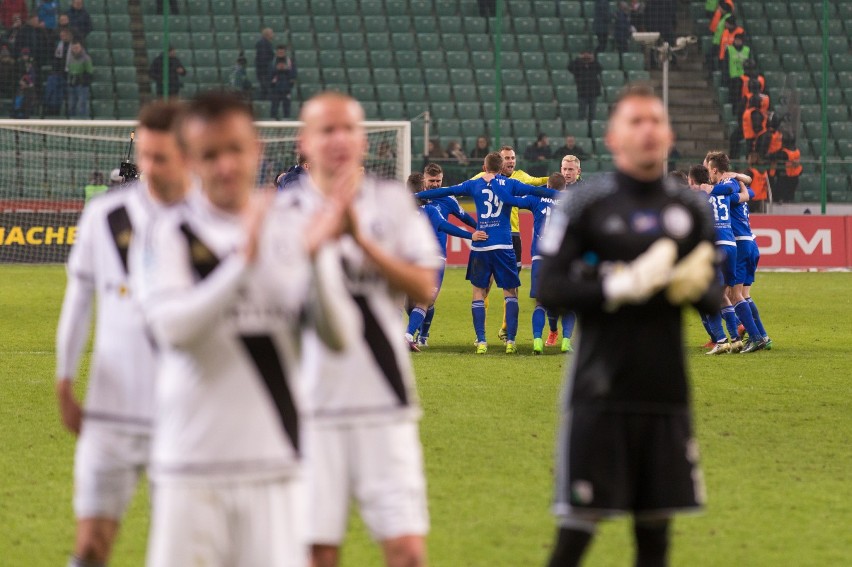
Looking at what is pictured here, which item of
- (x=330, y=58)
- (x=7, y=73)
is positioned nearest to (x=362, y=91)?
(x=330, y=58)

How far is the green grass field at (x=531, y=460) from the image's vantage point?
623 centimetres

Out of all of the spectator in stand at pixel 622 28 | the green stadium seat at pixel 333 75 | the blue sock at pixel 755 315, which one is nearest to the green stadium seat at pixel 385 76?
the green stadium seat at pixel 333 75

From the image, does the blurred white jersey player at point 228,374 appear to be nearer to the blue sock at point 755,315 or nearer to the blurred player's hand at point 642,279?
the blurred player's hand at point 642,279

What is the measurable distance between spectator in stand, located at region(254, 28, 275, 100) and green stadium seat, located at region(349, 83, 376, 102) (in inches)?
82.8

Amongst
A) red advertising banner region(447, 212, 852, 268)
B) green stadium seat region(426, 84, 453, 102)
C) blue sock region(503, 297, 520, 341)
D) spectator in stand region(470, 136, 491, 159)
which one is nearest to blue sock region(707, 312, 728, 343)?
blue sock region(503, 297, 520, 341)

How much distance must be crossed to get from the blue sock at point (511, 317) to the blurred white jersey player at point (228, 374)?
10.4 m

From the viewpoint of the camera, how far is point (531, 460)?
8289mm

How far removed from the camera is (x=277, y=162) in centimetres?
2406

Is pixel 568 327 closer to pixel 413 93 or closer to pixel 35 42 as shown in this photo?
pixel 413 93

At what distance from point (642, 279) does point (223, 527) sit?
146 cm

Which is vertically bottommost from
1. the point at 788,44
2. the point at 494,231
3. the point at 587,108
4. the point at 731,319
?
the point at 731,319

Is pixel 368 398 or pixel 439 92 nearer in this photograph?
pixel 368 398

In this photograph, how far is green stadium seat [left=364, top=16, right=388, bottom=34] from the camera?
98.4ft

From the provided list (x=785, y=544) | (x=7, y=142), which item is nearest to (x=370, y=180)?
(x=785, y=544)
